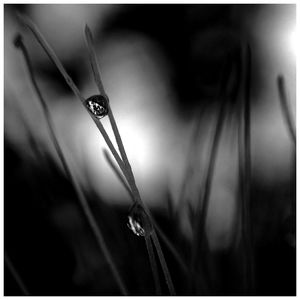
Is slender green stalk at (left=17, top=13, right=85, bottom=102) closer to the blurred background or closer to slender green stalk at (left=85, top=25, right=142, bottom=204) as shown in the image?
slender green stalk at (left=85, top=25, right=142, bottom=204)

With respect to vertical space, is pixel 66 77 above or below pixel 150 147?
above

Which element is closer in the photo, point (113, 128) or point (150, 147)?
point (113, 128)

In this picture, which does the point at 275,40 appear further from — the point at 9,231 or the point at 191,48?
the point at 9,231

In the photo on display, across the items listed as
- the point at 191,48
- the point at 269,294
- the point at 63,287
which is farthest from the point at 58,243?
the point at 191,48

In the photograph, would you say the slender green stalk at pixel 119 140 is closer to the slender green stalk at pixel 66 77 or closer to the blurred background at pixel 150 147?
the slender green stalk at pixel 66 77

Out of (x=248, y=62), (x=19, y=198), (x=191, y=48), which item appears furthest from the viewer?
(x=191, y=48)

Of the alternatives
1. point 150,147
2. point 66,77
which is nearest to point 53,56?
point 66,77

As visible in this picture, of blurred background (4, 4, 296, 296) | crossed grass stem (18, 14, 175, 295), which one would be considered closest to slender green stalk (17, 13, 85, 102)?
crossed grass stem (18, 14, 175, 295)

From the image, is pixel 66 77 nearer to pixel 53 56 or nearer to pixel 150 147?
pixel 53 56
